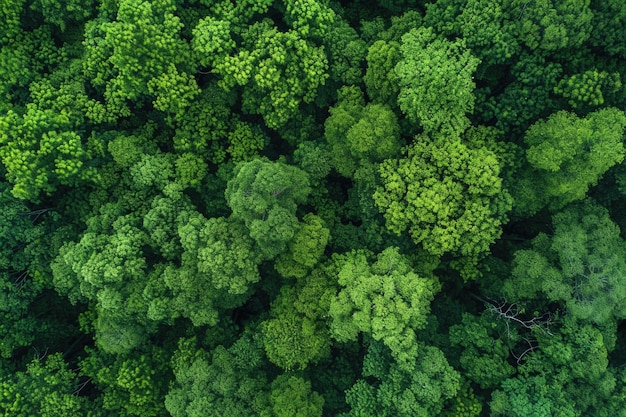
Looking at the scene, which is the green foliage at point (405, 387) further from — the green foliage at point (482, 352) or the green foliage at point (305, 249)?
the green foliage at point (305, 249)

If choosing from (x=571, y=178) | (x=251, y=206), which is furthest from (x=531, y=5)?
(x=251, y=206)

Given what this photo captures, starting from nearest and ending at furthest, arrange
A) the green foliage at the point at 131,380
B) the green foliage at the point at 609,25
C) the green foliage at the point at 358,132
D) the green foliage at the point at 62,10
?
1. the green foliage at the point at 609,25
2. the green foliage at the point at 358,132
3. the green foliage at the point at 62,10
4. the green foliage at the point at 131,380

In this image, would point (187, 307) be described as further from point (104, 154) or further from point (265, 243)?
point (104, 154)

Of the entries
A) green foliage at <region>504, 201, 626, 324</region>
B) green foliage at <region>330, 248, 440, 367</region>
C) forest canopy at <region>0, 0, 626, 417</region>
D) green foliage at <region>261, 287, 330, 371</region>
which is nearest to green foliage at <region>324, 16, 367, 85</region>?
forest canopy at <region>0, 0, 626, 417</region>

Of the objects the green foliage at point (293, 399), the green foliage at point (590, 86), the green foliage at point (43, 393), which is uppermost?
the green foliage at point (590, 86)

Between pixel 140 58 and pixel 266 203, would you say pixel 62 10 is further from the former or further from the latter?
pixel 266 203

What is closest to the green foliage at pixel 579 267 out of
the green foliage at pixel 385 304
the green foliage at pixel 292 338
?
the green foliage at pixel 385 304

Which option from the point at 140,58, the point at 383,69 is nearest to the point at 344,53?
the point at 383,69
